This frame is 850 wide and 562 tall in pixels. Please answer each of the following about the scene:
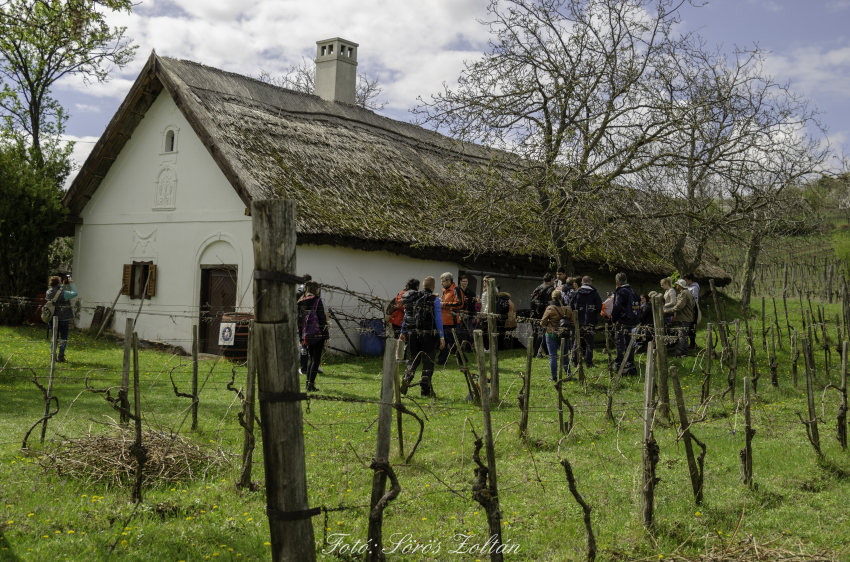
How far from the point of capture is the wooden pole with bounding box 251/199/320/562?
120 inches

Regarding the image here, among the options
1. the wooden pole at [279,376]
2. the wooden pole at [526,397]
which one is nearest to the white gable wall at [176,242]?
the wooden pole at [526,397]

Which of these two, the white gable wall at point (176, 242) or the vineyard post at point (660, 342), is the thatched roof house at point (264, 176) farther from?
the vineyard post at point (660, 342)

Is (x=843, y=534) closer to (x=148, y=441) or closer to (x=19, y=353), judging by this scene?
(x=148, y=441)

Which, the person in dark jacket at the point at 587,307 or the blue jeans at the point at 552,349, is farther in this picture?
the person in dark jacket at the point at 587,307

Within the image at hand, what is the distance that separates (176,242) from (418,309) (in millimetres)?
8029

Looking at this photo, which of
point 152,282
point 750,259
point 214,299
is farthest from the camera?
point 750,259

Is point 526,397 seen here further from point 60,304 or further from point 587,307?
point 60,304

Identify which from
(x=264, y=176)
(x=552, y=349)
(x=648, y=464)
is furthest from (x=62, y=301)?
(x=648, y=464)

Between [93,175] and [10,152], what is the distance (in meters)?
2.74

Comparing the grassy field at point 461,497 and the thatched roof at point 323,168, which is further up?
the thatched roof at point 323,168

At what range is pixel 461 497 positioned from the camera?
475 centimetres

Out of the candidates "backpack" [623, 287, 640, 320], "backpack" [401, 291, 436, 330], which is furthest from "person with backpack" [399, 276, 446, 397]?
"backpack" [623, 287, 640, 320]

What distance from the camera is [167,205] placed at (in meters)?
14.8

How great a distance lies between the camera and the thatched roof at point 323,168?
42.8ft
